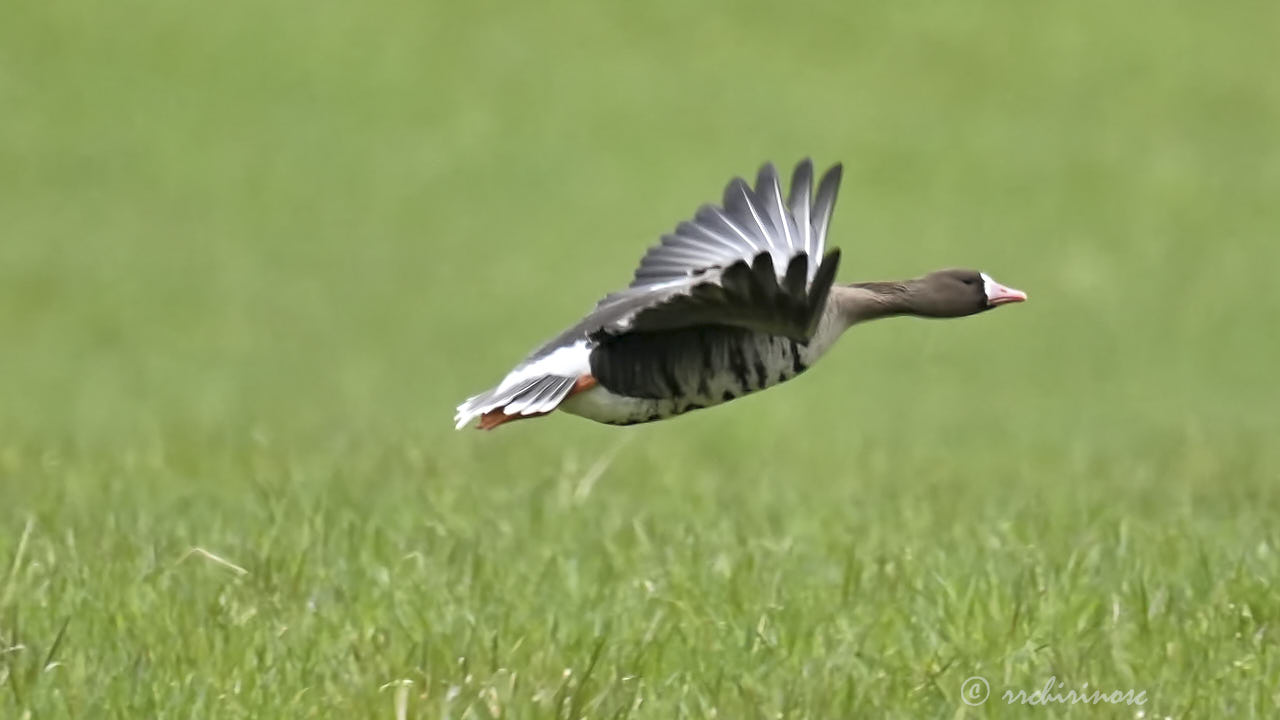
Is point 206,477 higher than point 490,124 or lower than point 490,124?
lower

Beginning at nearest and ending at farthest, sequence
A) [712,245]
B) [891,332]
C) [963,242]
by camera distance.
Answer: [712,245] < [891,332] < [963,242]

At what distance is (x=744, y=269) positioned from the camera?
4668 mm

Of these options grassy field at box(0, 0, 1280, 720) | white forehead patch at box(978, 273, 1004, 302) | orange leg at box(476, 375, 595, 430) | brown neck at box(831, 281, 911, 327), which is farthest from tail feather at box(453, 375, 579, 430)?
white forehead patch at box(978, 273, 1004, 302)

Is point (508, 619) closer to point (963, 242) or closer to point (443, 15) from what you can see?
point (963, 242)

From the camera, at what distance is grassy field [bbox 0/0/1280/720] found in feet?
17.8

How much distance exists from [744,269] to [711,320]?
266mm

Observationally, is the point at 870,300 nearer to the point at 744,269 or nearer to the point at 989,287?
the point at 989,287

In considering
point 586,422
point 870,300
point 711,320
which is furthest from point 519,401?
point 586,422

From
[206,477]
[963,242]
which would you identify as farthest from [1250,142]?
[206,477]

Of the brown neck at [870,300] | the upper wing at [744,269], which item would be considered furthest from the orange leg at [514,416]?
the brown neck at [870,300]

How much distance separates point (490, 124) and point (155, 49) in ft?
12.5

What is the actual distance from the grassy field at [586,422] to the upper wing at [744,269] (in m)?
0.89

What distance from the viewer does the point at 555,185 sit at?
2062 cm

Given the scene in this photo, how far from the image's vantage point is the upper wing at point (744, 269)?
473cm
